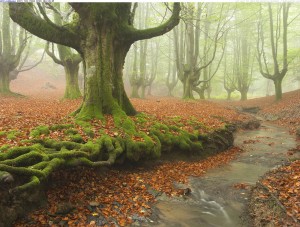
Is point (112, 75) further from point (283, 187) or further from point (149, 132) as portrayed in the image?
point (283, 187)

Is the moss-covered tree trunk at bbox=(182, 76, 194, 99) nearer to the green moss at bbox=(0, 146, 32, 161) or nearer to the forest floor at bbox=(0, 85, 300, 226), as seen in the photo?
the forest floor at bbox=(0, 85, 300, 226)

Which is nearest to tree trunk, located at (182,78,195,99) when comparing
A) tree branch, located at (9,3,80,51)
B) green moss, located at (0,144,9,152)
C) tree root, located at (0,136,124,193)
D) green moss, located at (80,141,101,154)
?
tree branch, located at (9,3,80,51)

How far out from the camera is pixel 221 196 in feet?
24.2

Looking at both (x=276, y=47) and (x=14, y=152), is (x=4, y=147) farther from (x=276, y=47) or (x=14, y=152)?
(x=276, y=47)

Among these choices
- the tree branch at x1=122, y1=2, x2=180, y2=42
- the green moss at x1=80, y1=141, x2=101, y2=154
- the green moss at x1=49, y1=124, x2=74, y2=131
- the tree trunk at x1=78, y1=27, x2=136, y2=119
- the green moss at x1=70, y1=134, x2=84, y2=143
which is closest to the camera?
the green moss at x1=80, y1=141, x2=101, y2=154

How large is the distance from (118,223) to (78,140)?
2.98m

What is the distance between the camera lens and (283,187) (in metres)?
6.34

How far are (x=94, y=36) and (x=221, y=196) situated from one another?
291 inches

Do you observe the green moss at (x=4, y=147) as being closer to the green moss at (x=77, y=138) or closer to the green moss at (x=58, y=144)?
the green moss at (x=58, y=144)

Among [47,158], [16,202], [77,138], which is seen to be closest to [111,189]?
[77,138]

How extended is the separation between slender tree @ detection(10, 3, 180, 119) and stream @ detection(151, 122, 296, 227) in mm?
4450

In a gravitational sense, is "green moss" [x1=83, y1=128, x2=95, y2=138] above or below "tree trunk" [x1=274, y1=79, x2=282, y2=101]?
below

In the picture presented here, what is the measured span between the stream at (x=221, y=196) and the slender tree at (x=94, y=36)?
4450 millimetres

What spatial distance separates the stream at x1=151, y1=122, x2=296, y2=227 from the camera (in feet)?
20.0
